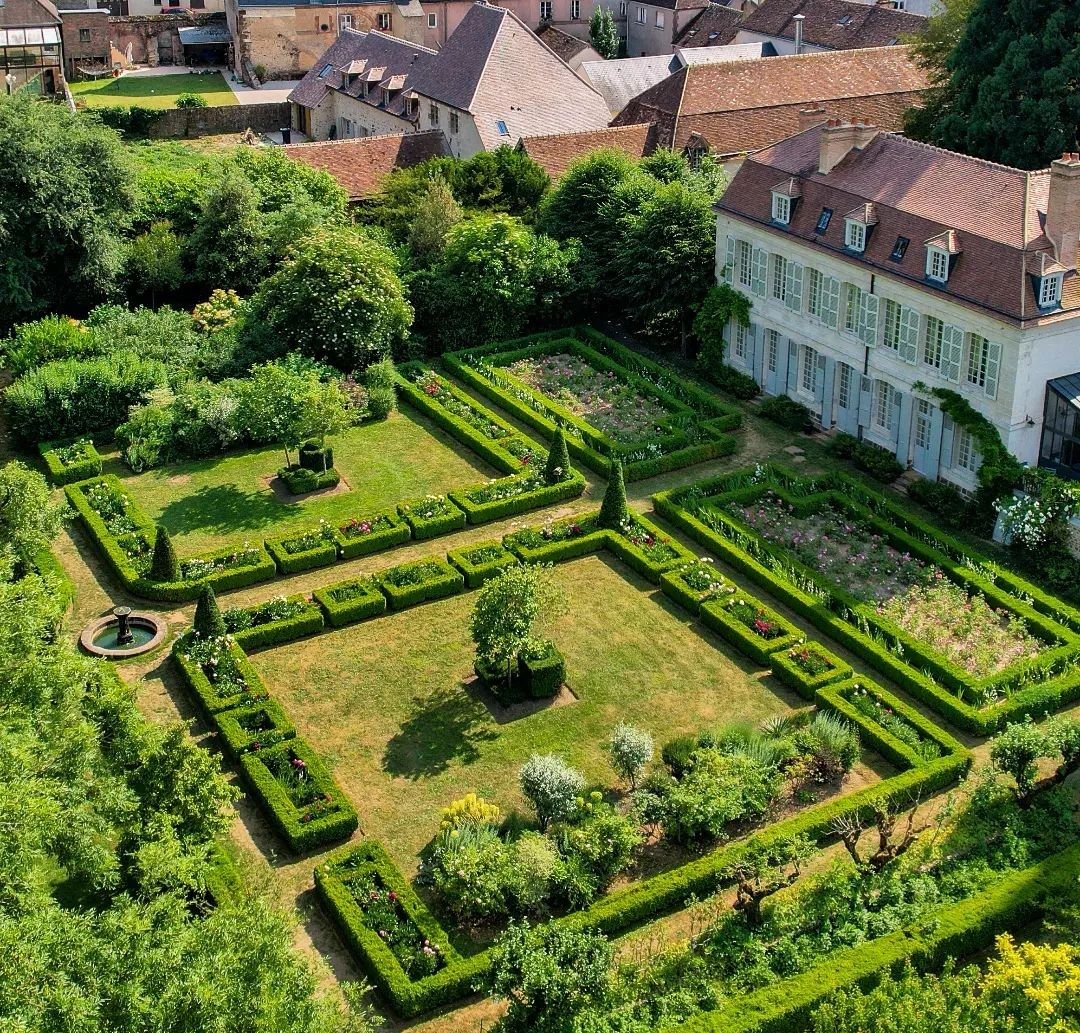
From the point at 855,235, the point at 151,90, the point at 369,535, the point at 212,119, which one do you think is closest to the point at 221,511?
the point at 369,535

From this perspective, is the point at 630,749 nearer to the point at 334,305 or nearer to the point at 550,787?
the point at 550,787

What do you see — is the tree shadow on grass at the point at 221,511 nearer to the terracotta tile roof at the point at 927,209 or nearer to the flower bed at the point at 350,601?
the flower bed at the point at 350,601

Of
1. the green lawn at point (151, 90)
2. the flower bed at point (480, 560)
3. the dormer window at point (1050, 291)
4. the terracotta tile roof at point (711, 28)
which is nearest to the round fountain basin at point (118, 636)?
the flower bed at point (480, 560)

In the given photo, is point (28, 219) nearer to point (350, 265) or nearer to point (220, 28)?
point (350, 265)

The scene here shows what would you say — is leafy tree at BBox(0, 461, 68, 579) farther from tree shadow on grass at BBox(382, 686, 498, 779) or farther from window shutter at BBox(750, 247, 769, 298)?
window shutter at BBox(750, 247, 769, 298)

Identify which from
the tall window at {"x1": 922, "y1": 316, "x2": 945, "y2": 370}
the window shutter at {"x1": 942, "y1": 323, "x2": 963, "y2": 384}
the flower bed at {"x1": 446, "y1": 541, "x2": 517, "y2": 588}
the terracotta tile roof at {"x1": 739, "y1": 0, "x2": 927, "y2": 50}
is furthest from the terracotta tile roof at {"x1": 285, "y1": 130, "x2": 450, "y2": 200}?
the window shutter at {"x1": 942, "y1": 323, "x2": 963, "y2": 384}

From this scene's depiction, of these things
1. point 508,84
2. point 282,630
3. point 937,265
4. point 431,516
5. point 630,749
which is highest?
point 508,84

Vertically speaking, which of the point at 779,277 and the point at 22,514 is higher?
the point at 779,277
